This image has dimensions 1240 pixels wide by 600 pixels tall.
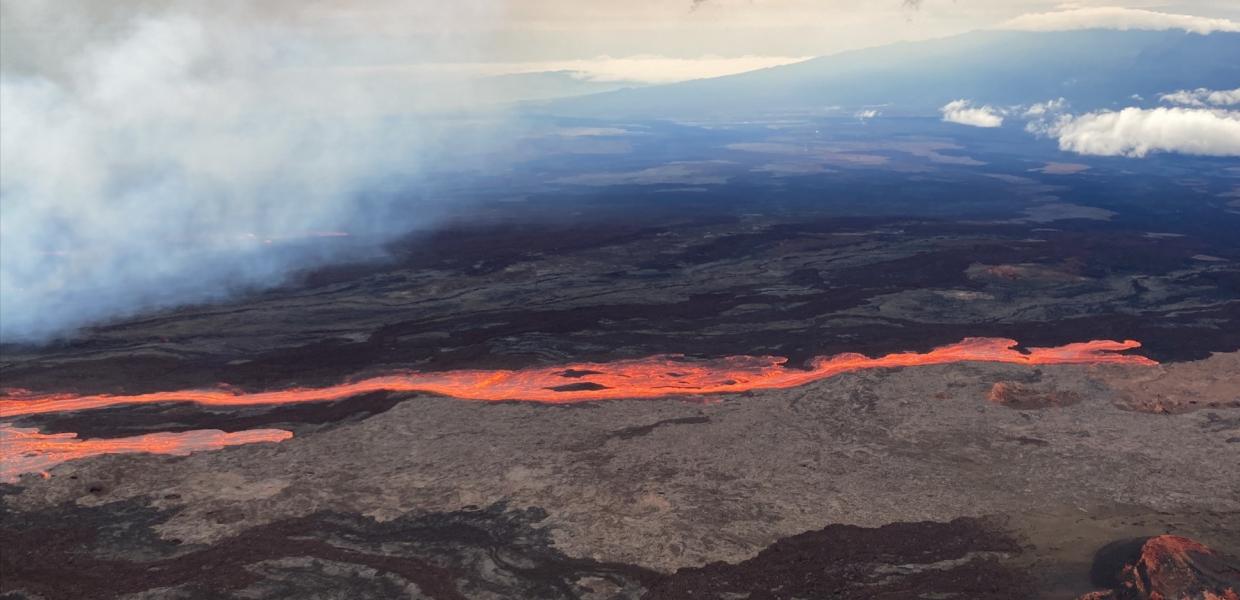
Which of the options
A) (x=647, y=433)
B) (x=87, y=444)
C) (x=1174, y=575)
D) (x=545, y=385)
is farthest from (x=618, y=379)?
(x=1174, y=575)

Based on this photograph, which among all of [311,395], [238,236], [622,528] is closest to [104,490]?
[311,395]

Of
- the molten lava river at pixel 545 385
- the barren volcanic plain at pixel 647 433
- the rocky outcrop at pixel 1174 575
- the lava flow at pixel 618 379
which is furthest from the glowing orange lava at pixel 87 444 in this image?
the rocky outcrop at pixel 1174 575

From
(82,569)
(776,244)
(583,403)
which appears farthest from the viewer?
(776,244)

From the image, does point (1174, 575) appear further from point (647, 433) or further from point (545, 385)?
point (545, 385)

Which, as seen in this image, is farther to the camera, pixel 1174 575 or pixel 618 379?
pixel 618 379

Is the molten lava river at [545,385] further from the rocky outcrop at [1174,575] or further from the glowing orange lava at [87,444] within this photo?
the rocky outcrop at [1174,575]

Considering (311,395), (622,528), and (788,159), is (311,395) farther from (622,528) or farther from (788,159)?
(788,159)

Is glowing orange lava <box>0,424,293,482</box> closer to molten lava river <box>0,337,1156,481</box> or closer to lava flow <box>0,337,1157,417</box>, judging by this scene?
molten lava river <box>0,337,1156,481</box>
